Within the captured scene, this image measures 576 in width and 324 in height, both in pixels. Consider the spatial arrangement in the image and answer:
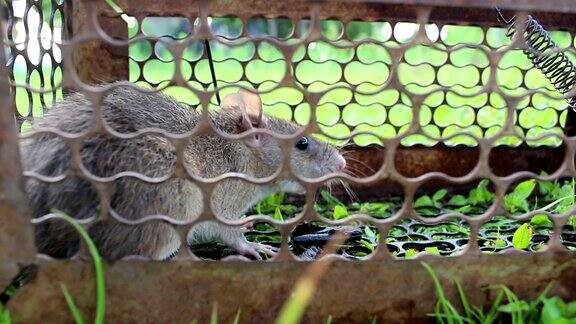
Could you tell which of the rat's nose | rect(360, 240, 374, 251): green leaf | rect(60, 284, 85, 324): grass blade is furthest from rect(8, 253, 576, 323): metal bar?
the rat's nose

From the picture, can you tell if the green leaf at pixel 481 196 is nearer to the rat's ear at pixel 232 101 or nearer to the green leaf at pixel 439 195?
the green leaf at pixel 439 195

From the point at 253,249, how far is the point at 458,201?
1.00 meters

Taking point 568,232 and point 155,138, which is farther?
point 568,232

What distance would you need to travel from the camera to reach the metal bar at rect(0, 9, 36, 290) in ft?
4.68

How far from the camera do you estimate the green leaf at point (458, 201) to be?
2.81 meters

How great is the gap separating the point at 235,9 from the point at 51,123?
2.64 ft

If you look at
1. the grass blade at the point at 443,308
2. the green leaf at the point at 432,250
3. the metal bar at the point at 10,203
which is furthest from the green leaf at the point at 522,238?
the metal bar at the point at 10,203

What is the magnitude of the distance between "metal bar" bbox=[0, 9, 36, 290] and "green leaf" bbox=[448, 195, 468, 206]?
1775 millimetres

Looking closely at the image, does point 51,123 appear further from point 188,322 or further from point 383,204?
point 383,204

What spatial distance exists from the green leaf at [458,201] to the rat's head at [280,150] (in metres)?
0.49

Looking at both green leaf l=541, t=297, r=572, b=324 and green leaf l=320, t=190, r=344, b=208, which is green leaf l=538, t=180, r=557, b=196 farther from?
green leaf l=541, t=297, r=572, b=324

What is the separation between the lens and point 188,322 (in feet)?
5.37

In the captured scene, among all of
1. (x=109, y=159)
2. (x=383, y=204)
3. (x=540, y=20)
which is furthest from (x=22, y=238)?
(x=540, y=20)

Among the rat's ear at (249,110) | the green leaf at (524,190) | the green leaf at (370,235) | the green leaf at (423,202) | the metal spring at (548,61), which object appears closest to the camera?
the metal spring at (548,61)
